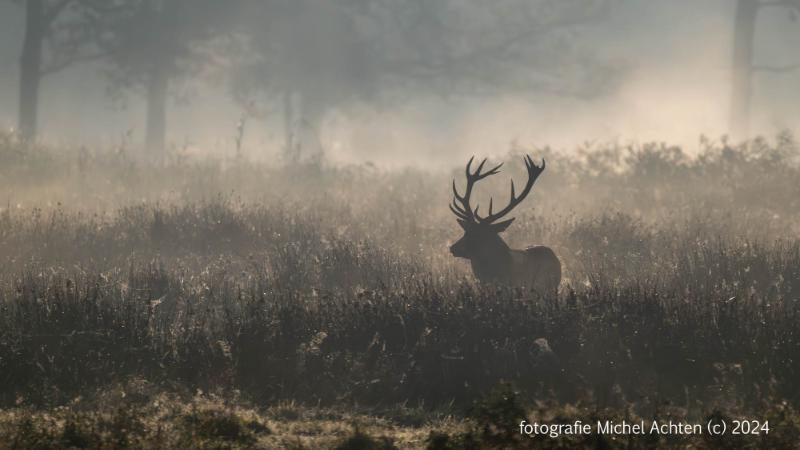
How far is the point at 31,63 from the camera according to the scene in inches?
926

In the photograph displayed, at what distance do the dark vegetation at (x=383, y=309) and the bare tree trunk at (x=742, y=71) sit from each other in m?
12.7

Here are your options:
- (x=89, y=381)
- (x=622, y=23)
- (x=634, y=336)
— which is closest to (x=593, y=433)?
(x=634, y=336)

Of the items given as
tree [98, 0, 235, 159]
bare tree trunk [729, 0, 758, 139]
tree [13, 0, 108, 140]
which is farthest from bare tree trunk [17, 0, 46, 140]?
bare tree trunk [729, 0, 758, 139]

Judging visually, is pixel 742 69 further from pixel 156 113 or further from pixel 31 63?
pixel 31 63

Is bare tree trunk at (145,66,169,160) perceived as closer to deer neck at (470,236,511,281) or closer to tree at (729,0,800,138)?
tree at (729,0,800,138)

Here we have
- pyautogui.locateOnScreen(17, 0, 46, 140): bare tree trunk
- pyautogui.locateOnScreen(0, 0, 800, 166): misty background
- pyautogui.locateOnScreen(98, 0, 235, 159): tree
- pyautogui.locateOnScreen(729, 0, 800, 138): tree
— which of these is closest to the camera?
pyautogui.locateOnScreen(17, 0, 46, 140): bare tree trunk

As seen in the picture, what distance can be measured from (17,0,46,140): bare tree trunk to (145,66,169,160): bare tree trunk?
133 inches

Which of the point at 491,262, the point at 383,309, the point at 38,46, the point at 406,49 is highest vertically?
the point at 406,49

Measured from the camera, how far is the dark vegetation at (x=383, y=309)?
641 centimetres

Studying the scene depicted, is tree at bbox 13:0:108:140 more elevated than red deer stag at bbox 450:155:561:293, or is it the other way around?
tree at bbox 13:0:108:140

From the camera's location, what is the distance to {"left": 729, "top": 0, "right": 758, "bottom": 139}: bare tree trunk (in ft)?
92.7

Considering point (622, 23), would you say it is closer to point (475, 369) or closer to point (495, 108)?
point (495, 108)

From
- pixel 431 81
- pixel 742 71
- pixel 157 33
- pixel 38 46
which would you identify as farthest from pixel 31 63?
pixel 742 71

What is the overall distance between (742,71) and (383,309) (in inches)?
957
